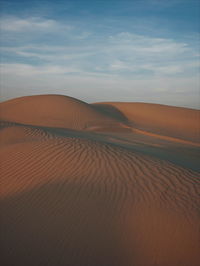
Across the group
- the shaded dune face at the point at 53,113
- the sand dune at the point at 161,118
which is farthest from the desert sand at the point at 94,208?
the sand dune at the point at 161,118

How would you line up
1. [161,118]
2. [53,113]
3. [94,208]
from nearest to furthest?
[94,208] → [53,113] → [161,118]

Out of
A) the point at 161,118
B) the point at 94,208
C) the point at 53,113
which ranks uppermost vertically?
the point at 53,113

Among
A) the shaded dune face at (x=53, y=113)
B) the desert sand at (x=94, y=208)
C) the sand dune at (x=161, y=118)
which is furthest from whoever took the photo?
the sand dune at (x=161, y=118)

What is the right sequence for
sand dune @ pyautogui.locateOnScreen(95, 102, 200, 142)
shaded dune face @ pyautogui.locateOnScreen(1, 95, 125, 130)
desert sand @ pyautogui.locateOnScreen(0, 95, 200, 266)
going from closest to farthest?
1. desert sand @ pyautogui.locateOnScreen(0, 95, 200, 266)
2. shaded dune face @ pyautogui.locateOnScreen(1, 95, 125, 130)
3. sand dune @ pyautogui.locateOnScreen(95, 102, 200, 142)

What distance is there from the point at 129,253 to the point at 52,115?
19.3m

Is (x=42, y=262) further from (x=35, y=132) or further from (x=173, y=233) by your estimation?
(x=35, y=132)

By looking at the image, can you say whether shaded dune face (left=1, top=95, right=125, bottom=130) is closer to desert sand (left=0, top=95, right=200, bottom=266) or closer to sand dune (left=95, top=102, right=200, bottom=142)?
sand dune (left=95, top=102, right=200, bottom=142)

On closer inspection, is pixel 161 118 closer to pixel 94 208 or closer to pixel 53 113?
pixel 53 113

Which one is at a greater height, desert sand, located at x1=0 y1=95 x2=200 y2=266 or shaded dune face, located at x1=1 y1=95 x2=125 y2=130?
shaded dune face, located at x1=1 y1=95 x2=125 y2=130

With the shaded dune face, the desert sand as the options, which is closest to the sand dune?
the shaded dune face

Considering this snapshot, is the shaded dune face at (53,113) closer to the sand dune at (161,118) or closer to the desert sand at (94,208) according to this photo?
the sand dune at (161,118)

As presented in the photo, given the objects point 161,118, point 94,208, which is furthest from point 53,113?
point 94,208

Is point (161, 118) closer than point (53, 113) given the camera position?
No

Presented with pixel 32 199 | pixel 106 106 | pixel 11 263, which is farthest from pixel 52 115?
pixel 11 263
